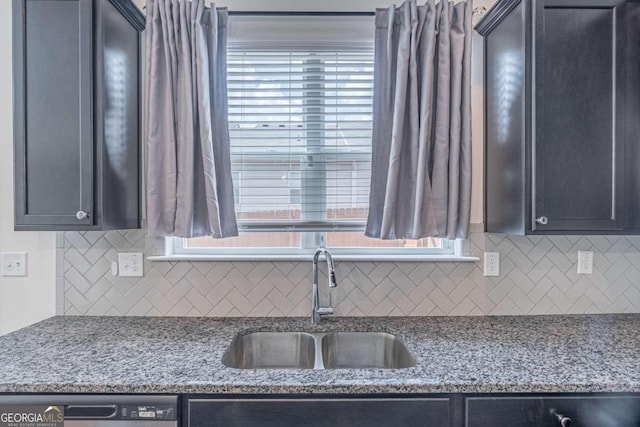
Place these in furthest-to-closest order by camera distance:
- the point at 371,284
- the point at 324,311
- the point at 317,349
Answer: the point at 371,284 < the point at 324,311 < the point at 317,349

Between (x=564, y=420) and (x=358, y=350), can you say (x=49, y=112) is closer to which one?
(x=358, y=350)

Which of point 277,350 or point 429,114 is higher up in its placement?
point 429,114

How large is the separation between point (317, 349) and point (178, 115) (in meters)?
1.26

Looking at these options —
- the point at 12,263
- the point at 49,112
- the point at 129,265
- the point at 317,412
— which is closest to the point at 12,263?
the point at 12,263

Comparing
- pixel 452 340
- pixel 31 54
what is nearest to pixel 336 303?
pixel 452 340

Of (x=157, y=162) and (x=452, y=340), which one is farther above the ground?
(x=157, y=162)

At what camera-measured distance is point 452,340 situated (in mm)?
1479

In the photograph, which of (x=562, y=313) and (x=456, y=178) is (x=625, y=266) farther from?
(x=456, y=178)

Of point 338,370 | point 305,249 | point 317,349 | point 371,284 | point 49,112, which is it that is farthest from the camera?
point 305,249

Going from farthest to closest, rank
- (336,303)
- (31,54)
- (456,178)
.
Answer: (336,303) → (456,178) → (31,54)

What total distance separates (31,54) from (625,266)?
291 centimetres

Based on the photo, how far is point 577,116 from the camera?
151 centimetres

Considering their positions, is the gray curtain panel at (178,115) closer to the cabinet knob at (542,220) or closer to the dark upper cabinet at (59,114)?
the dark upper cabinet at (59,114)

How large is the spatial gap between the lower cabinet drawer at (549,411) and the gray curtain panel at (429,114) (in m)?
0.76
